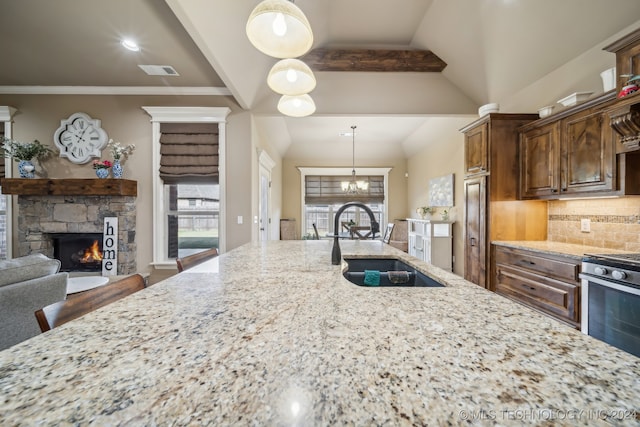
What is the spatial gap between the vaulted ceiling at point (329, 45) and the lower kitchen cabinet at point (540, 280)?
1957 mm

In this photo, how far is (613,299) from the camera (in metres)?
1.69

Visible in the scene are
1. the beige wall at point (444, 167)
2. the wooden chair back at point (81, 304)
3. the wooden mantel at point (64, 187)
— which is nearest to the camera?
the wooden chair back at point (81, 304)

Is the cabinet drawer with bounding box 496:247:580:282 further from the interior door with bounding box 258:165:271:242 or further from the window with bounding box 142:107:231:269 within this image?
the interior door with bounding box 258:165:271:242

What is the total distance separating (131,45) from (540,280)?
4552mm

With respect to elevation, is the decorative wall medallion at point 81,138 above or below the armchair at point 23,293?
above

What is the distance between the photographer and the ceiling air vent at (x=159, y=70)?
305 centimetres

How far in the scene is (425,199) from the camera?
604 centimetres

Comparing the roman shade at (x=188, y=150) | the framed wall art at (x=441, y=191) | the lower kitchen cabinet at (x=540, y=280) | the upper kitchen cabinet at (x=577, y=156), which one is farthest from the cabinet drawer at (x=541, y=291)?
the roman shade at (x=188, y=150)

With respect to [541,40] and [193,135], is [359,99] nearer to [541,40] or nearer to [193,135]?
[541,40]

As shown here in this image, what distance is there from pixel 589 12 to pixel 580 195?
1.50 m

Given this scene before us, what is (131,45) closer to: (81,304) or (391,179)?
(81,304)

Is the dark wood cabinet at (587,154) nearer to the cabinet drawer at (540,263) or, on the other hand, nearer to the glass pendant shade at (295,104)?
the cabinet drawer at (540,263)

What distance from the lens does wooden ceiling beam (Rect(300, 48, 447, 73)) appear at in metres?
3.65

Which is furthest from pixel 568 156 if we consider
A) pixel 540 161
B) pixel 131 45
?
pixel 131 45
